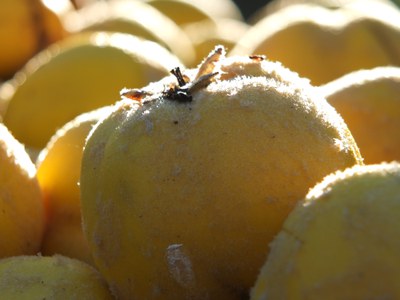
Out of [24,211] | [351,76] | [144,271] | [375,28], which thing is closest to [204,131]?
[144,271]

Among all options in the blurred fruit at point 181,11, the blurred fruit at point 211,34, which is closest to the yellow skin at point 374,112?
the blurred fruit at point 211,34

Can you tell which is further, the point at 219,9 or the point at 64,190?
the point at 219,9

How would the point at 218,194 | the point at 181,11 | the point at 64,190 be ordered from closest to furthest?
the point at 218,194 < the point at 64,190 < the point at 181,11

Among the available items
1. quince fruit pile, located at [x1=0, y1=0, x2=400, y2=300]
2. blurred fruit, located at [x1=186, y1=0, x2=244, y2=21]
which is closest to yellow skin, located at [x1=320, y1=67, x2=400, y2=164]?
quince fruit pile, located at [x1=0, y1=0, x2=400, y2=300]

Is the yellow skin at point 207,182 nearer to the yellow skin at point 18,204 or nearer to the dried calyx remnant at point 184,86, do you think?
the dried calyx remnant at point 184,86

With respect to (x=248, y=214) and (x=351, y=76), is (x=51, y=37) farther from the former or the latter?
(x=248, y=214)

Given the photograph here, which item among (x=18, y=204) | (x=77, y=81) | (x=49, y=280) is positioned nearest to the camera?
(x=49, y=280)

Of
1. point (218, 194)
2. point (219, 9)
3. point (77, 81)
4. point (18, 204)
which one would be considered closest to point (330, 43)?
point (77, 81)

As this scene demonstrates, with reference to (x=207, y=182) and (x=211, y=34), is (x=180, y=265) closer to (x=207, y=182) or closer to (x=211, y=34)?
(x=207, y=182)
